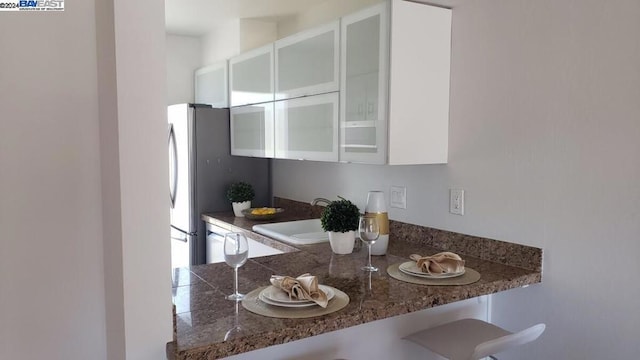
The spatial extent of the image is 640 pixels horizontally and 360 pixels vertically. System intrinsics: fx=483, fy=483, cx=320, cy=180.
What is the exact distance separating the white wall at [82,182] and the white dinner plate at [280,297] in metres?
0.35

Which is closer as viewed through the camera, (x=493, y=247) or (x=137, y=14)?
(x=137, y=14)

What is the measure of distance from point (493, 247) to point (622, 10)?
100 centimetres

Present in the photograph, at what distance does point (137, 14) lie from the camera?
1088mm

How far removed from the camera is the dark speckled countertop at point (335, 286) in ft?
4.15

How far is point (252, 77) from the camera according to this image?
3320 millimetres

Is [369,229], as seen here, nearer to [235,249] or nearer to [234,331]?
[235,249]

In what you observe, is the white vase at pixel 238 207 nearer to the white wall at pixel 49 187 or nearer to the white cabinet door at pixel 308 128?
the white cabinet door at pixel 308 128

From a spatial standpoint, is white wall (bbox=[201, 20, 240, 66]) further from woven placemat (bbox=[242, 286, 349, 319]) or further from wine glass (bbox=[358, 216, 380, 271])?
woven placemat (bbox=[242, 286, 349, 319])

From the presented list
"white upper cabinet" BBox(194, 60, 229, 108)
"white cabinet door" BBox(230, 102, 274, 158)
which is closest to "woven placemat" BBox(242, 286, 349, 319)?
"white cabinet door" BBox(230, 102, 274, 158)

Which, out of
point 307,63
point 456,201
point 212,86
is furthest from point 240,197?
point 456,201

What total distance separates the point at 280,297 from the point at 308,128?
1.41 meters

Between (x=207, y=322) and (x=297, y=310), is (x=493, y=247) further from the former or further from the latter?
(x=207, y=322)

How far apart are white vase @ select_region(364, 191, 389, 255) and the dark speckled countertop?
0.18ft

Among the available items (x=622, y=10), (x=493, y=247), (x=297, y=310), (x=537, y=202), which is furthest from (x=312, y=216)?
(x=622, y=10)
